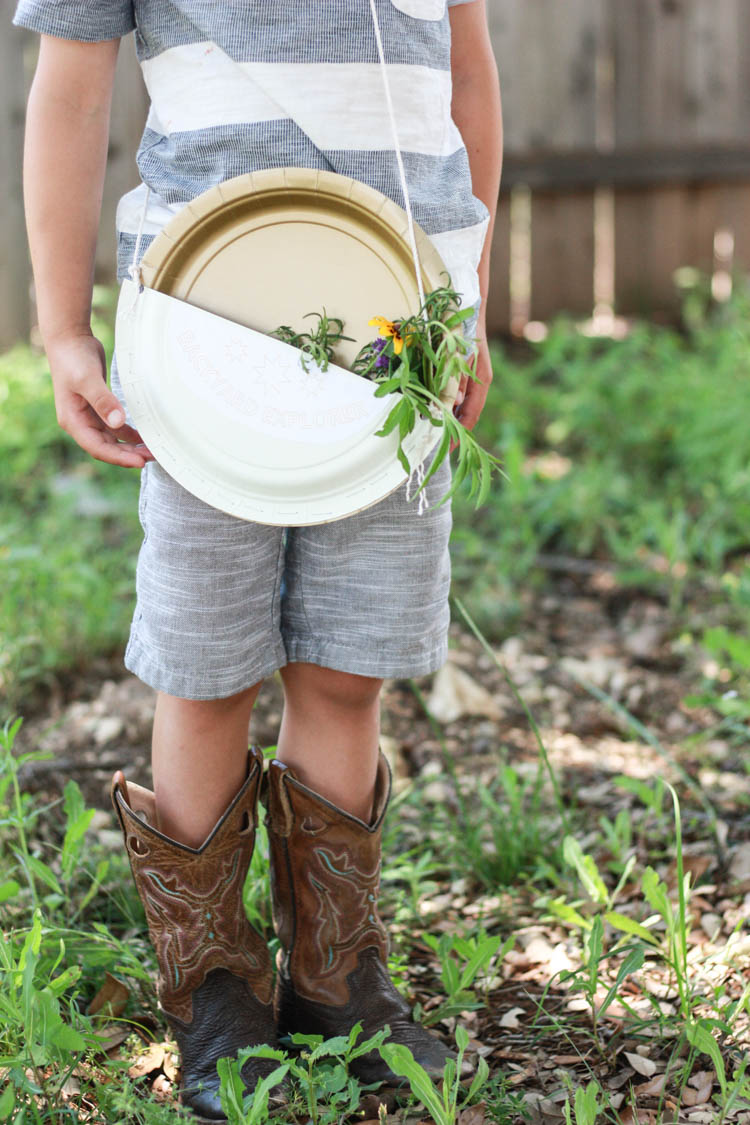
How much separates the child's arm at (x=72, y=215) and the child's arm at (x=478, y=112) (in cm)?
39

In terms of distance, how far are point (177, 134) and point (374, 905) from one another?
0.92 meters

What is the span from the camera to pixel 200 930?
1.30 metres

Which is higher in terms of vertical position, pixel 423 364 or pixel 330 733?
pixel 423 364

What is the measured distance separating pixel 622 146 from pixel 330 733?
13.6ft

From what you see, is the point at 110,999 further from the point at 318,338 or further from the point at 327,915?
the point at 318,338

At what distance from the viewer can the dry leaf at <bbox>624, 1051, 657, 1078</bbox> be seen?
4.19 feet

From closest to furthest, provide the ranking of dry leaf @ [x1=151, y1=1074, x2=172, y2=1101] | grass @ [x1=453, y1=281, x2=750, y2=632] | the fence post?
dry leaf @ [x1=151, y1=1074, x2=172, y2=1101], grass @ [x1=453, y1=281, x2=750, y2=632], the fence post

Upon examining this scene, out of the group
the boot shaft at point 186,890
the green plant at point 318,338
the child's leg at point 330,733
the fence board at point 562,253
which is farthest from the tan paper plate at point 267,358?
the fence board at point 562,253

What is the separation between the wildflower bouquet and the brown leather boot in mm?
477

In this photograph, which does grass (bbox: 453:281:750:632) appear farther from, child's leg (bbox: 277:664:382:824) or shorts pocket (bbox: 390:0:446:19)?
shorts pocket (bbox: 390:0:446:19)

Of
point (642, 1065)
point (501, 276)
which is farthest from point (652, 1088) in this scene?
point (501, 276)

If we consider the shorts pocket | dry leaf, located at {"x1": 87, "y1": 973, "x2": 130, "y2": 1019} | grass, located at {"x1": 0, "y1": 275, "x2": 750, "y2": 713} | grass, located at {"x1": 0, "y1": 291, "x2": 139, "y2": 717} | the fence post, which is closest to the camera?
the shorts pocket

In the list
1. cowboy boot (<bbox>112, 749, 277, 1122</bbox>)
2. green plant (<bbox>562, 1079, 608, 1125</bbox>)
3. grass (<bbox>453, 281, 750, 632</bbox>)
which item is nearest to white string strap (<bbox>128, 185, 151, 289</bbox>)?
cowboy boot (<bbox>112, 749, 277, 1122</bbox>)

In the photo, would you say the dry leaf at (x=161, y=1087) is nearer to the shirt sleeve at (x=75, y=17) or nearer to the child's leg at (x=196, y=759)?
the child's leg at (x=196, y=759)
